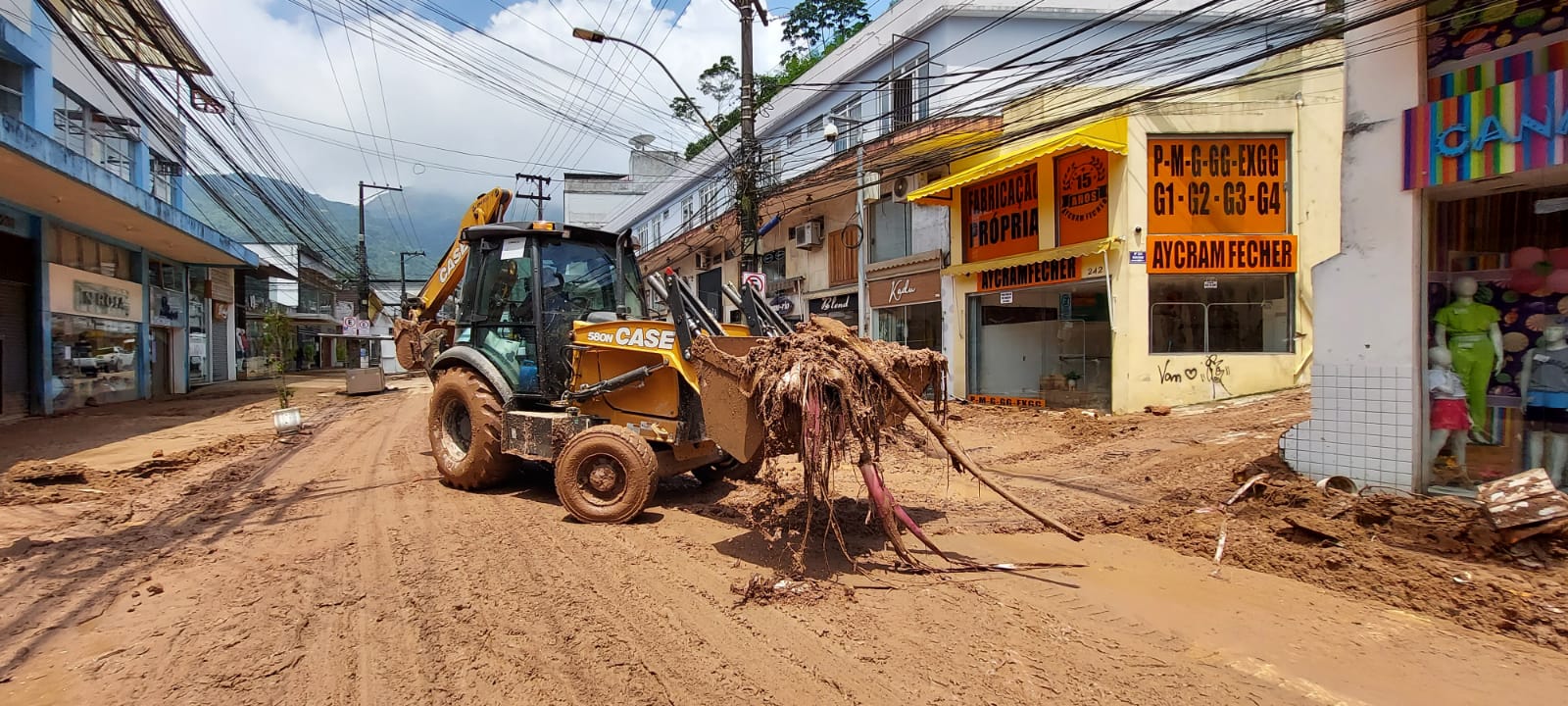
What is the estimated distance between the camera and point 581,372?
656 centimetres

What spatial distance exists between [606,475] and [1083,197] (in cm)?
1104

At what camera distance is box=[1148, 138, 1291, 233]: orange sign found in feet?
41.1

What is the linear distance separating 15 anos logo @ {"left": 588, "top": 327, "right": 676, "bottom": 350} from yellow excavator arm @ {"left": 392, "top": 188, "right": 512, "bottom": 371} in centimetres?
247

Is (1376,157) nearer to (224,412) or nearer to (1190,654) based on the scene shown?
(1190,654)

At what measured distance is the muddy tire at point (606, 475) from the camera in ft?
18.5

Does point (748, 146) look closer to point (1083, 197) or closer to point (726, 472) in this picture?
point (1083, 197)

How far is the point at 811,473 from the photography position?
171 inches

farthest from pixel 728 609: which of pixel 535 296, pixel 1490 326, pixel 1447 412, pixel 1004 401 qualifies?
pixel 1004 401

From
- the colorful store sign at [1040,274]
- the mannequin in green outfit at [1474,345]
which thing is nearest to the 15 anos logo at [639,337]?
the mannequin in green outfit at [1474,345]

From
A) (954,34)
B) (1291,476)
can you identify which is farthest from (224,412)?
(1291,476)

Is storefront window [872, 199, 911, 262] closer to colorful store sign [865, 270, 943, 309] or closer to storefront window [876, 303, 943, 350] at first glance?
colorful store sign [865, 270, 943, 309]

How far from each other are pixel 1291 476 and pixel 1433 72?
355 centimetres

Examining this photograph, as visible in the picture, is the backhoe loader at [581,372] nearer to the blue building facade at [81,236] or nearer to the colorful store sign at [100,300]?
the blue building facade at [81,236]

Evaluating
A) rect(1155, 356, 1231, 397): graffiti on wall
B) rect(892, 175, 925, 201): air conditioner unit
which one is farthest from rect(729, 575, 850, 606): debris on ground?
rect(892, 175, 925, 201): air conditioner unit
